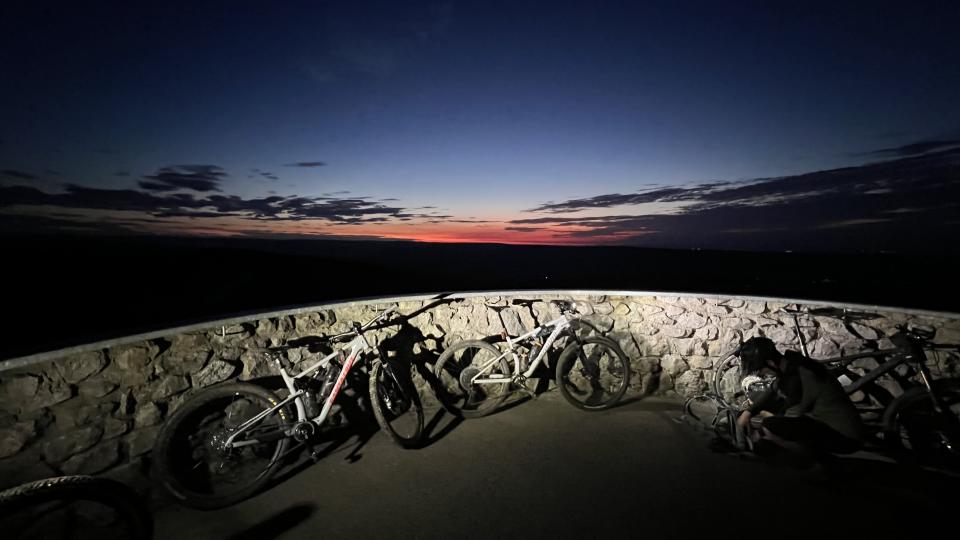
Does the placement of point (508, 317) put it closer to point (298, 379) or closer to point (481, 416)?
point (481, 416)

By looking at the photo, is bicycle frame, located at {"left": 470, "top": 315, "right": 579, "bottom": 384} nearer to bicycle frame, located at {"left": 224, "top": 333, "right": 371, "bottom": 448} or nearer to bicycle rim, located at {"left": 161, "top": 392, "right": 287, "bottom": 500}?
bicycle frame, located at {"left": 224, "top": 333, "right": 371, "bottom": 448}

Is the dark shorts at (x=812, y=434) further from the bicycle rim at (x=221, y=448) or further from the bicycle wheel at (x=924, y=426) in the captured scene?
the bicycle rim at (x=221, y=448)

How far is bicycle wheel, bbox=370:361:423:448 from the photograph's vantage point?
3.96m

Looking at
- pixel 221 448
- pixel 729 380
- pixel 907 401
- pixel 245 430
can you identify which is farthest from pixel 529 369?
pixel 907 401

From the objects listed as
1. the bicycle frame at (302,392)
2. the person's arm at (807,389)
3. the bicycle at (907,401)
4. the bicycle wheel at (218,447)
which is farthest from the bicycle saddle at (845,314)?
the bicycle wheel at (218,447)

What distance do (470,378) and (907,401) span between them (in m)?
4.58

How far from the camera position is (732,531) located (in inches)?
110

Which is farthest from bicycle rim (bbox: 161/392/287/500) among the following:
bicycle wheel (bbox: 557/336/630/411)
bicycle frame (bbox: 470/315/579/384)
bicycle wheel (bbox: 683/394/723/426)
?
bicycle wheel (bbox: 683/394/723/426)

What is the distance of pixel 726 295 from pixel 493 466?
4.09 m

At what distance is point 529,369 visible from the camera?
16.5 feet

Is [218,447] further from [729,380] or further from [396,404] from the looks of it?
[729,380]

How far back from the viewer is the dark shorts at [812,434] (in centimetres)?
320

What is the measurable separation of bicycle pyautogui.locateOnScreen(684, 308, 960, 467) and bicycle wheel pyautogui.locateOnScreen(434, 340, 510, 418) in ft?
8.63

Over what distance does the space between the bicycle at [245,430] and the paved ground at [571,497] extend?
0.21m
